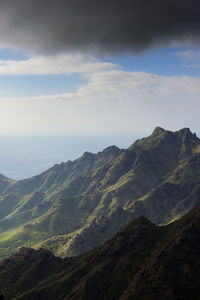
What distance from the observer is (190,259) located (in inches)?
6447

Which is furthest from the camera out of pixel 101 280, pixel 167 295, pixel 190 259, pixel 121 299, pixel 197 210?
pixel 197 210

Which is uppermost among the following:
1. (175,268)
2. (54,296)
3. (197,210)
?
(197,210)

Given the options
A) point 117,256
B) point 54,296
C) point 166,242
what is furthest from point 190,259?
point 54,296

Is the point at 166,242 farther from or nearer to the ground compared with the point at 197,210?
nearer to the ground

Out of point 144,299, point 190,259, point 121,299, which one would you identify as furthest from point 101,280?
point 190,259

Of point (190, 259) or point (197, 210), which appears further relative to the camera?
point (197, 210)

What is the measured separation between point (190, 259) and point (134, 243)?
43.6 meters

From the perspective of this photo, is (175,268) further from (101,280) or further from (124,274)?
(101,280)

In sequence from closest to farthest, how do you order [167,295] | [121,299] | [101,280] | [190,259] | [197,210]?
[167,295]
[121,299]
[190,259]
[101,280]
[197,210]

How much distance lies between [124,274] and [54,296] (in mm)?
42184

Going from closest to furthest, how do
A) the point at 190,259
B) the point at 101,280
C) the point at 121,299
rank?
the point at 121,299 → the point at 190,259 → the point at 101,280

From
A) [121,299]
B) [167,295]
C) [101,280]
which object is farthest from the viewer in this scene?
[101,280]

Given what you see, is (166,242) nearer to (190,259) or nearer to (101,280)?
(190,259)

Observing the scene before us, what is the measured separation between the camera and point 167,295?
470 ft
